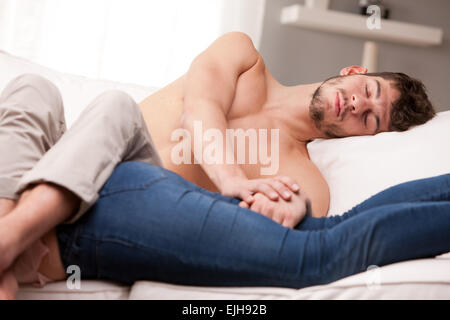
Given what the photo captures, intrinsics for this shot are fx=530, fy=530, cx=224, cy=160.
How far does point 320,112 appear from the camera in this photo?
1448mm

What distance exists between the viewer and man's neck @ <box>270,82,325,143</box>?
1506 millimetres

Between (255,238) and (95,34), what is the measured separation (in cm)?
193

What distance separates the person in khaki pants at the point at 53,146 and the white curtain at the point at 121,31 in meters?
1.55

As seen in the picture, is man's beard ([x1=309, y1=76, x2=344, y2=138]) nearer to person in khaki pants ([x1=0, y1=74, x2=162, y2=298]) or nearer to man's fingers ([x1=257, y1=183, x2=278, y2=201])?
man's fingers ([x1=257, y1=183, x2=278, y2=201])

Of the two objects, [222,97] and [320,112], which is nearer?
[222,97]

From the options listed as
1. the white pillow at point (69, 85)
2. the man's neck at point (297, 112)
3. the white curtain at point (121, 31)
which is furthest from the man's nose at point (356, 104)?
the white curtain at point (121, 31)

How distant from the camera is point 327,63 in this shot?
9.89 ft

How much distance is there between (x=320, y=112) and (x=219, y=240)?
2.49ft

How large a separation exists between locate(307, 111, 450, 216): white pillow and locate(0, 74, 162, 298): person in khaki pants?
560 mm

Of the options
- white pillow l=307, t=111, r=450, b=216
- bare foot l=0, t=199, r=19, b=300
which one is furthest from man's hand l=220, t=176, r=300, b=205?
bare foot l=0, t=199, r=19, b=300

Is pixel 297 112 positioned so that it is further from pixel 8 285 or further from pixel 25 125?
pixel 8 285

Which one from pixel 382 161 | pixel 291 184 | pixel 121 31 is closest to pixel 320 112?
pixel 382 161
